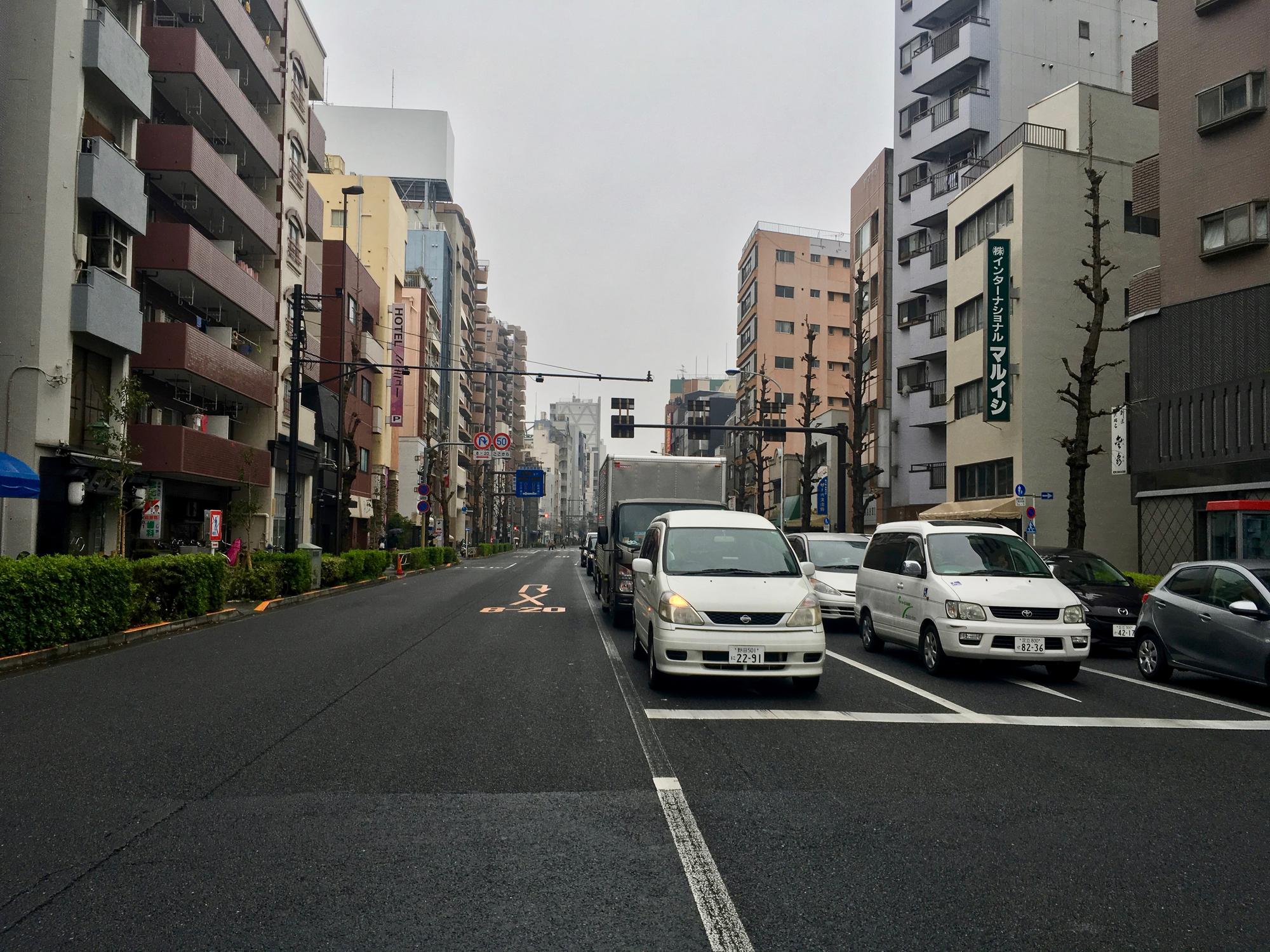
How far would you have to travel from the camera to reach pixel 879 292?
51500mm

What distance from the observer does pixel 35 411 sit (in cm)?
2134

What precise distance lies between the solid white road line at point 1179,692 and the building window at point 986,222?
25.4m

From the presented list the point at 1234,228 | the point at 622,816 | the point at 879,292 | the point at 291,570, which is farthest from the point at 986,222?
the point at 622,816

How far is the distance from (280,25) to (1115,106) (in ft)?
103

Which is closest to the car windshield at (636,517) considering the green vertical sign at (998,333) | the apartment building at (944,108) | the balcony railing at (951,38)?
the green vertical sign at (998,333)

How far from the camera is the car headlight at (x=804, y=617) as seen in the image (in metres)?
9.66

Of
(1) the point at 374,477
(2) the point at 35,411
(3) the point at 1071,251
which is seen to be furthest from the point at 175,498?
(3) the point at 1071,251

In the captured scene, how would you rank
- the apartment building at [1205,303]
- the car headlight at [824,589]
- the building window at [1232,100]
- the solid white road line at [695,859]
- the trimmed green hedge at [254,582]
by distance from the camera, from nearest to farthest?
A: the solid white road line at [695,859], the car headlight at [824,589], the trimmed green hedge at [254,582], the apartment building at [1205,303], the building window at [1232,100]

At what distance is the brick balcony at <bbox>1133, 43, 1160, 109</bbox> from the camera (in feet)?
88.8

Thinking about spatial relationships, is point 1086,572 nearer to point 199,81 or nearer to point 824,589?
point 824,589

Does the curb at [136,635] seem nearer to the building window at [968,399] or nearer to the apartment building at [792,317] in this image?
the building window at [968,399]

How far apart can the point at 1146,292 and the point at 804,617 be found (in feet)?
70.3

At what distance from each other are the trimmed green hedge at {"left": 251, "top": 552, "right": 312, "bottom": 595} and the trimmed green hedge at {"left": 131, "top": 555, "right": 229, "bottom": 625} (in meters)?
4.47

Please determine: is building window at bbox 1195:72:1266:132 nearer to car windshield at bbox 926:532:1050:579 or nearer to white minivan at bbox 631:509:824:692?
car windshield at bbox 926:532:1050:579
